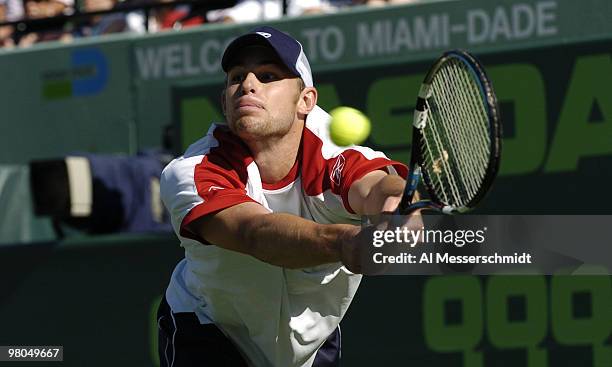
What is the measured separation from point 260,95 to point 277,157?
0.88 feet

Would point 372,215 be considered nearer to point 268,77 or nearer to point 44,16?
point 268,77

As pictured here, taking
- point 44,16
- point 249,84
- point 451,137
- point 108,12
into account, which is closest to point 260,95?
point 249,84

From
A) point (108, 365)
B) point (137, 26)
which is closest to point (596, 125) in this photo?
point (108, 365)

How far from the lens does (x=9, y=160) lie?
10.1 meters

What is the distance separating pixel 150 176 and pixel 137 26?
1.75 m

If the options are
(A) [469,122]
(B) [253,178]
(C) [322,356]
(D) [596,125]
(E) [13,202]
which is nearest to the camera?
(A) [469,122]

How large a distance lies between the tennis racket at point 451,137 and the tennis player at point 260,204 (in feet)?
0.38

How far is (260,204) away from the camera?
15.0ft

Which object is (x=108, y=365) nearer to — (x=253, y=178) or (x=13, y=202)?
(x=13, y=202)

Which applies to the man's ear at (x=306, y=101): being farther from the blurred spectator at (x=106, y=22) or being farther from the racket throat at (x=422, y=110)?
the blurred spectator at (x=106, y=22)

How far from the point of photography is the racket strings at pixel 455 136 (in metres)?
4.27

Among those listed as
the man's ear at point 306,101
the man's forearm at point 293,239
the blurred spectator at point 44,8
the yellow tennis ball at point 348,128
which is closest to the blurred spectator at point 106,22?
the blurred spectator at point 44,8

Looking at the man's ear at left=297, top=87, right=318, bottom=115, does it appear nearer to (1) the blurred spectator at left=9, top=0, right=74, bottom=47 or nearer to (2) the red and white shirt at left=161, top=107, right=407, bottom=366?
(2) the red and white shirt at left=161, top=107, right=407, bottom=366

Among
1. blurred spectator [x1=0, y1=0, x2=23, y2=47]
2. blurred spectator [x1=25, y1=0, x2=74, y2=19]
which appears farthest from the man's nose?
blurred spectator [x1=0, y1=0, x2=23, y2=47]
